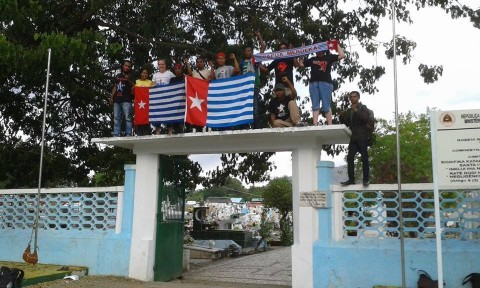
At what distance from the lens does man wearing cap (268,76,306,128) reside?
26.4 feet

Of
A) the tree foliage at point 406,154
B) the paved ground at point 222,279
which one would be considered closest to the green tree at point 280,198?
the tree foliage at point 406,154

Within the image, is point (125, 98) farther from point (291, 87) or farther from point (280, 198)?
point (280, 198)

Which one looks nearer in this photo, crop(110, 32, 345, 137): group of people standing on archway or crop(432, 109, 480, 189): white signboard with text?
crop(432, 109, 480, 189): white signboard with text

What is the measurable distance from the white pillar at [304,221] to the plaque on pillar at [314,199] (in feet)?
0.23

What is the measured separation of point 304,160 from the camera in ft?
26.1

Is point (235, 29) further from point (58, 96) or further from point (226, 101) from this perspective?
point (58, 96)

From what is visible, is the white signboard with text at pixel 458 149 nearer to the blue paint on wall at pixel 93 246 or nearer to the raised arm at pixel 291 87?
the raised arm at pixel 291 87

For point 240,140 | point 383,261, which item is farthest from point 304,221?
point 240,140

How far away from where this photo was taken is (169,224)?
9.52 m

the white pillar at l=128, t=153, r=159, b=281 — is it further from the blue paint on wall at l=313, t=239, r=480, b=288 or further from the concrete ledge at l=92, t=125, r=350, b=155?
the blue paint on wall at l=313, t=239, r=480, b=288

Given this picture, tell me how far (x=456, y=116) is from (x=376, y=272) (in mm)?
3120

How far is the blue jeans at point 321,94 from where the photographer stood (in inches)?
311

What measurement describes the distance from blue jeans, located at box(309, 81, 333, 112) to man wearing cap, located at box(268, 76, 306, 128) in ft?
1.05

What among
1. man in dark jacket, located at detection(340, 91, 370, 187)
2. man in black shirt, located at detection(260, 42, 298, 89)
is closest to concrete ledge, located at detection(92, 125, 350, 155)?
man in dark jacket, located at detection(340, 91, 370, 187)
